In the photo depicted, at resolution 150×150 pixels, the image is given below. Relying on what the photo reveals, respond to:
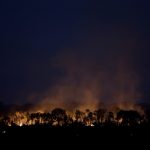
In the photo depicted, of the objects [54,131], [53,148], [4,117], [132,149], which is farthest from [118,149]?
[4,117]

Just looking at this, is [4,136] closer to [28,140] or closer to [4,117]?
[28,140]

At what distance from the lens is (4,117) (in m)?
90.4

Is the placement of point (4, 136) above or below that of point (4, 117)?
below

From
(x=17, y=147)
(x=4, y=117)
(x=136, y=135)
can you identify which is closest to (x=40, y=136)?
(x=17, y=147)

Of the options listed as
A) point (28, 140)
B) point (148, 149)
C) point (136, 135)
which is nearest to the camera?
point (148, 149)

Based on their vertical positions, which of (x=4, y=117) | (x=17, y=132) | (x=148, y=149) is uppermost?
(x=4, y=117)

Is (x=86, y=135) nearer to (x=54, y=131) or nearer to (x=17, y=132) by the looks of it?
(x=54, y=131)

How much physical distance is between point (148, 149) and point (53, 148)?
1008cm

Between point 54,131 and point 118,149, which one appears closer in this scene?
point 118,149

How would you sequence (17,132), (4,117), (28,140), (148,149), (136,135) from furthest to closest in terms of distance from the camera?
(4,117) → (17,132) → (136,135) → (28,140) → (148,149)

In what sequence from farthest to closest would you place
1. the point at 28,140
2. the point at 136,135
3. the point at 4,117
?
the point at 4,117 → the point at 136,135 → the point at 28,140

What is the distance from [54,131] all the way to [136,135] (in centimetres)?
1187

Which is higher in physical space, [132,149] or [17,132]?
[17,132]

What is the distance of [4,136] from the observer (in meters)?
53.1
